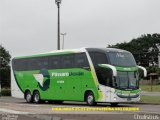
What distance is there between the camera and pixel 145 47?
130750 mm

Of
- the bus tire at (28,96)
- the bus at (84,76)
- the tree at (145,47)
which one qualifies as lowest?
the bus tire at (28,96)

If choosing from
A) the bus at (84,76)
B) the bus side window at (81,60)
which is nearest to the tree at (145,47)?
the bus at (84,76)

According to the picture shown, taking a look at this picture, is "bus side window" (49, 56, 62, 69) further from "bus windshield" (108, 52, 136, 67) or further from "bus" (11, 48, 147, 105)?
"bus windshield" (108, 52, 136, 67)

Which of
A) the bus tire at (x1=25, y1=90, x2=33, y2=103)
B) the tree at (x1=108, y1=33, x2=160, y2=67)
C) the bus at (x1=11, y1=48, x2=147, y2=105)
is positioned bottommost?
the bus tire at (x1=25, y1=90, x2=33, y2=103)

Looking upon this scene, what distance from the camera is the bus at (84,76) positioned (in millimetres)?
31562

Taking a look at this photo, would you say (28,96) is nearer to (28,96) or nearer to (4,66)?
(28,96)

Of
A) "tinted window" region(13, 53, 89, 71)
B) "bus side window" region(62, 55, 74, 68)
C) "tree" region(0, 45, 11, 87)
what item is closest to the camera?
"tinted window" region(13, 53, 89, 71)

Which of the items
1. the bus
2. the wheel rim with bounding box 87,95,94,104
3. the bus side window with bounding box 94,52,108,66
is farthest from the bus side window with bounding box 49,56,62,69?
the bus side window with bounding box 94,52,108,66

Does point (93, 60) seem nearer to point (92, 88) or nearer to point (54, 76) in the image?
point (92, 88)

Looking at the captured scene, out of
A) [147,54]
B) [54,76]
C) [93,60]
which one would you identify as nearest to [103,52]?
[93,60]

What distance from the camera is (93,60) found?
3209cm

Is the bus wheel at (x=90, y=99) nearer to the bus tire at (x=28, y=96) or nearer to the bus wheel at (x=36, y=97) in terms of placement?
the bus wheel at (x=36, y=97)

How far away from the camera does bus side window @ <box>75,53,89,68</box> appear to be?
32.8m

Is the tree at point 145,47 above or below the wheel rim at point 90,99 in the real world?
above
